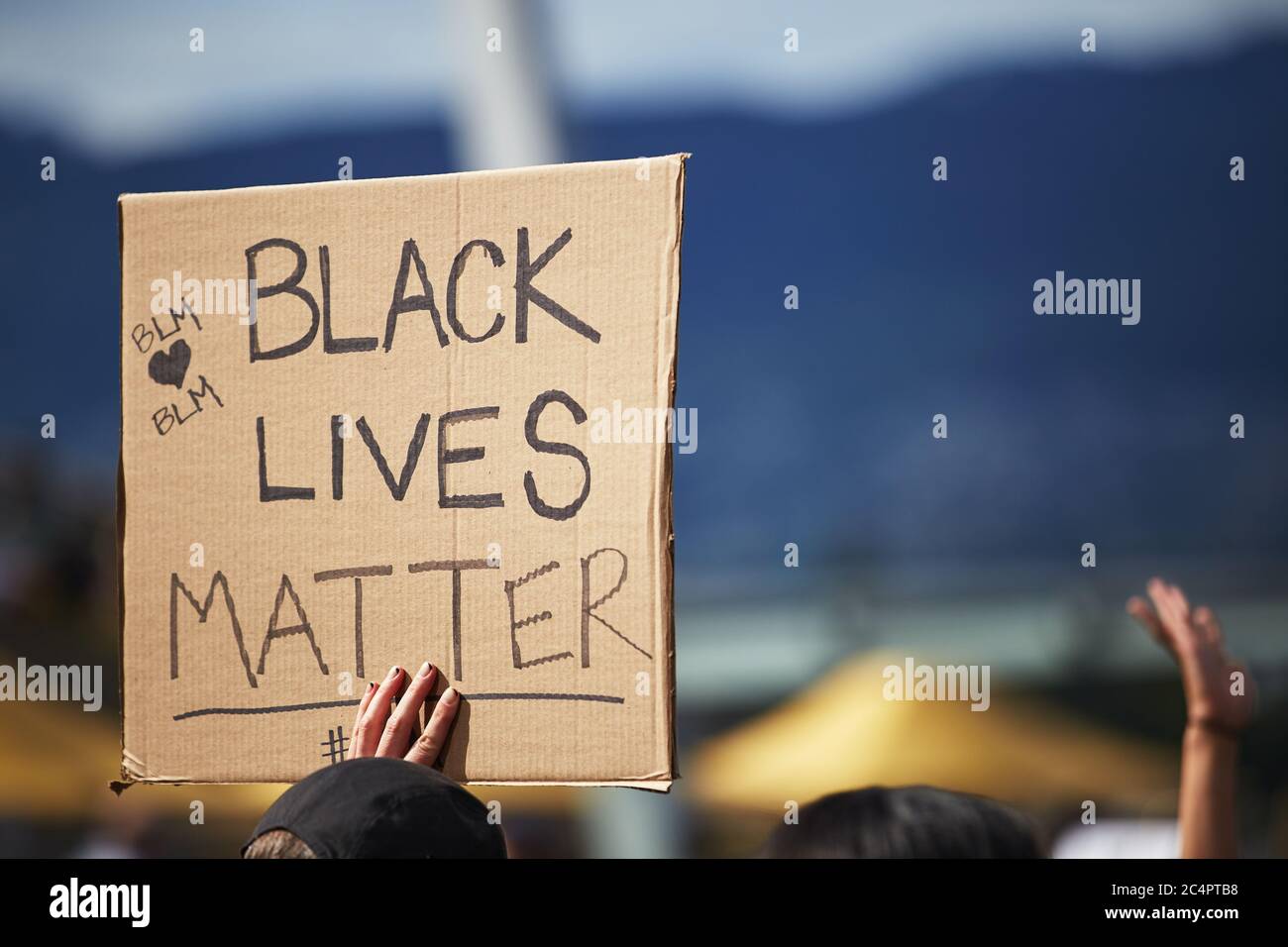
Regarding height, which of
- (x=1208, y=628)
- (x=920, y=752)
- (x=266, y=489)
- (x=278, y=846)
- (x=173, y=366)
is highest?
(x=173, y=366)

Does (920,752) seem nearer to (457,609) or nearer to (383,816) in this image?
(457,609)

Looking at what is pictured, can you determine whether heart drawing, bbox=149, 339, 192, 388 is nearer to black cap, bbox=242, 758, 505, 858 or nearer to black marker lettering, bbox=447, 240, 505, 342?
black marker lettering, bbox=447, 240, 505, 342

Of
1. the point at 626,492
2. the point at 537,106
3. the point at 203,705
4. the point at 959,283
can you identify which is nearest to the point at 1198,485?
the point at 959,283

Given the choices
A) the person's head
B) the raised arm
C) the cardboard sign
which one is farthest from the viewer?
the cardboard sign

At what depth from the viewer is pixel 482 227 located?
1344 mm

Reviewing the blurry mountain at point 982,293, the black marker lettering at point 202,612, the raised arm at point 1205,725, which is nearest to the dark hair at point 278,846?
the black marker lettering at point 202,612

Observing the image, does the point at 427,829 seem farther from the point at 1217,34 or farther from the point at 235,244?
the point at 1217,34

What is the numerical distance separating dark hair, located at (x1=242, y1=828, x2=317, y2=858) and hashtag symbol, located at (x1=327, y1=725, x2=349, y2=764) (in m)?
0.28

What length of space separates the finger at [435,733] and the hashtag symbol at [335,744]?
76 mm

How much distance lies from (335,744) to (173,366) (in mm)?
467

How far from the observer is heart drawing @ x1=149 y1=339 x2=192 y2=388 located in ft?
4.62

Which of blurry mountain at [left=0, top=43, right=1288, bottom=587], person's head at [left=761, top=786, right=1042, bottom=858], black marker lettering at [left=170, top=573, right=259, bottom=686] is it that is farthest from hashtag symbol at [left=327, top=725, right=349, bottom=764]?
blurry mountain at [left=0, top=43, right=1288, bottom=587]

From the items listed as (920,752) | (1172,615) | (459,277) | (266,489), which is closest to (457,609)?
(266,489)

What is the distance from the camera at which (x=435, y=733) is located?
1.31 m
